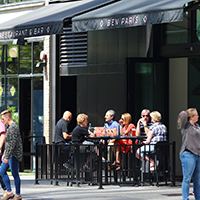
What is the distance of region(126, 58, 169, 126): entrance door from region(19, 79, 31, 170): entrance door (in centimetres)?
428

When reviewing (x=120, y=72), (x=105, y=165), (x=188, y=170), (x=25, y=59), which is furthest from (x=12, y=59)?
(x=188, y=170)

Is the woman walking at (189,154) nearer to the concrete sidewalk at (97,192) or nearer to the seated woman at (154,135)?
the concrete sidewalk at (97,192)

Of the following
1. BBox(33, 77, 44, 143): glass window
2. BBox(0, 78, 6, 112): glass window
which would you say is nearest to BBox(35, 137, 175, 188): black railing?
BBox(33, 77, 44, 143): glass window

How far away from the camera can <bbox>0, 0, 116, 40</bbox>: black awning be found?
12356 mm

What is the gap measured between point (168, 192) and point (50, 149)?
2.89m

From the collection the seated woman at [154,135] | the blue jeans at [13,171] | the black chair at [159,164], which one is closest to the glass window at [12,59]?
the seated woman at [154,135]

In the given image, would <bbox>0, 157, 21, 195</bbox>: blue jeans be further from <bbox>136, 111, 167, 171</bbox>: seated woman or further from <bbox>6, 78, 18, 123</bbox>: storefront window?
<bbox>6, 78, 18, 123</bbox>: storefront window

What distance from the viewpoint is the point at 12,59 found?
661 inches

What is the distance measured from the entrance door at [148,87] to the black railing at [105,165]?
6.89 ft

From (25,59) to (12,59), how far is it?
564mm

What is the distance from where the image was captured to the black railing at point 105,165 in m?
11.5

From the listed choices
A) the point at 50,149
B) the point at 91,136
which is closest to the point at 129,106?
the point at 91,136

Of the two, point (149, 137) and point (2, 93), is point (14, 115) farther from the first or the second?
point (149, 137)

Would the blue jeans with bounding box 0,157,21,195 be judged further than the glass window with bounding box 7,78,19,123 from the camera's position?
No
